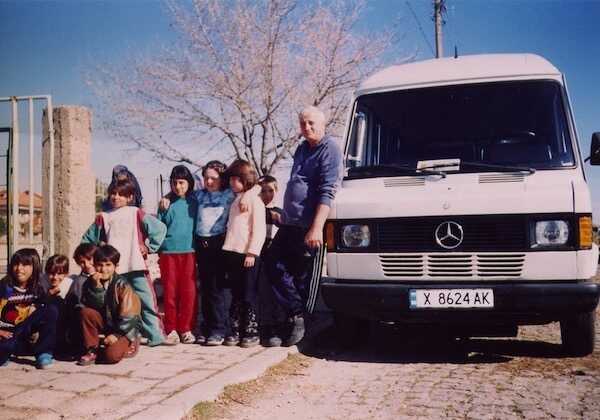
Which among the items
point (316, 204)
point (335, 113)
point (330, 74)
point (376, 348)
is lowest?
point (376, 348)

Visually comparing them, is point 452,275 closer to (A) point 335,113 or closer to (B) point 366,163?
(B) point 366,163

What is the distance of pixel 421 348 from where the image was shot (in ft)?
17.3

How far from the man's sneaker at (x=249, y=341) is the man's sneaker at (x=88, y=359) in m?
1.27

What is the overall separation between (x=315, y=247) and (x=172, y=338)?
→ 1.79m

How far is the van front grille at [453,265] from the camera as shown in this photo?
4258 millimetres

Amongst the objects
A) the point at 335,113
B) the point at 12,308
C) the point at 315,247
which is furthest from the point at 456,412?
the point at 335,113

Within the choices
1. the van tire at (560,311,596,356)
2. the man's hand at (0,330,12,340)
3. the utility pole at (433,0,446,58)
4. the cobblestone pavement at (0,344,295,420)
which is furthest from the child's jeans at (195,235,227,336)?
the utility pole at (433,0,446,58)

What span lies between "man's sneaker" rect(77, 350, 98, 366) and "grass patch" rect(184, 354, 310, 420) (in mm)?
1319

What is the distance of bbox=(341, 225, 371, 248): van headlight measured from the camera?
4605 mm

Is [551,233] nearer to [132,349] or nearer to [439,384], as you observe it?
[439,384]

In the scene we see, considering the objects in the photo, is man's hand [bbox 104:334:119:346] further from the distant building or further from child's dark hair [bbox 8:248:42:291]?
the distant building

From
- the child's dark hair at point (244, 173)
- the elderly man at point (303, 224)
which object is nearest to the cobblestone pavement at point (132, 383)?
the elderly man at point (303, 224)

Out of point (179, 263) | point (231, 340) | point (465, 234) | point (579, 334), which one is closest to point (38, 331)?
point (179, 263)

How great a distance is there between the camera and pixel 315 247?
4.87 metres
